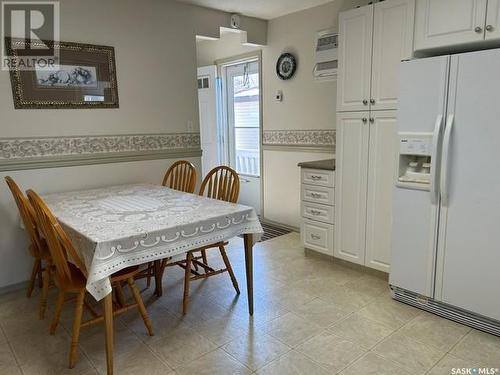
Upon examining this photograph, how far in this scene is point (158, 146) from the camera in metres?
3.37

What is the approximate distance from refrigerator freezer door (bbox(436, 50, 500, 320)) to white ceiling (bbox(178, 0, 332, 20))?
1901 mm

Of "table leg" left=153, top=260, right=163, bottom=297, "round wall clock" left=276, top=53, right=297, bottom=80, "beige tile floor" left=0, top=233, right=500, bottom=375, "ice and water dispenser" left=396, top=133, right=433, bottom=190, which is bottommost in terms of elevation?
"beige tile floor" left=0, top=233, right=500, bottom=375

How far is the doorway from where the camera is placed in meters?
4.52

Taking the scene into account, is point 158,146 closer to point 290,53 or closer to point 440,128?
point 290,53

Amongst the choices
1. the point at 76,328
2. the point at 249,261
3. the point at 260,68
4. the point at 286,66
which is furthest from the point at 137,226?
the point at 260,68

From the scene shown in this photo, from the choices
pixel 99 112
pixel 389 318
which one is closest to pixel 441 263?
pixel 389 318

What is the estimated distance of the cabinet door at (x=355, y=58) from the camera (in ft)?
8.62

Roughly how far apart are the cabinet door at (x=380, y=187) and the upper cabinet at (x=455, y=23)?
521 mm

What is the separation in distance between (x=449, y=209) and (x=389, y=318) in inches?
30.1

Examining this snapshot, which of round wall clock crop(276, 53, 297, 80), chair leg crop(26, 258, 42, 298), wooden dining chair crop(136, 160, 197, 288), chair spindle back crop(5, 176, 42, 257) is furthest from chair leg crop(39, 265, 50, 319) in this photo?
round wall clock crop(276, 53, 297, 80)

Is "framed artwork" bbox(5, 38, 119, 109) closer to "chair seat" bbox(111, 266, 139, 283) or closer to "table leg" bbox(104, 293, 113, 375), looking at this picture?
"chair seat" bbox(111, 266, 139, 283)

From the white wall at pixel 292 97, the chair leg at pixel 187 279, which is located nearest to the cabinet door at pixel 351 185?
the white wall at pixel 292 97

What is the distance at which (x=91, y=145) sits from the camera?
9.81ft

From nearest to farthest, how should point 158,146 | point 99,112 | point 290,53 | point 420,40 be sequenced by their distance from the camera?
point 420,40
point 99,112
point 158,146
point 290,53
